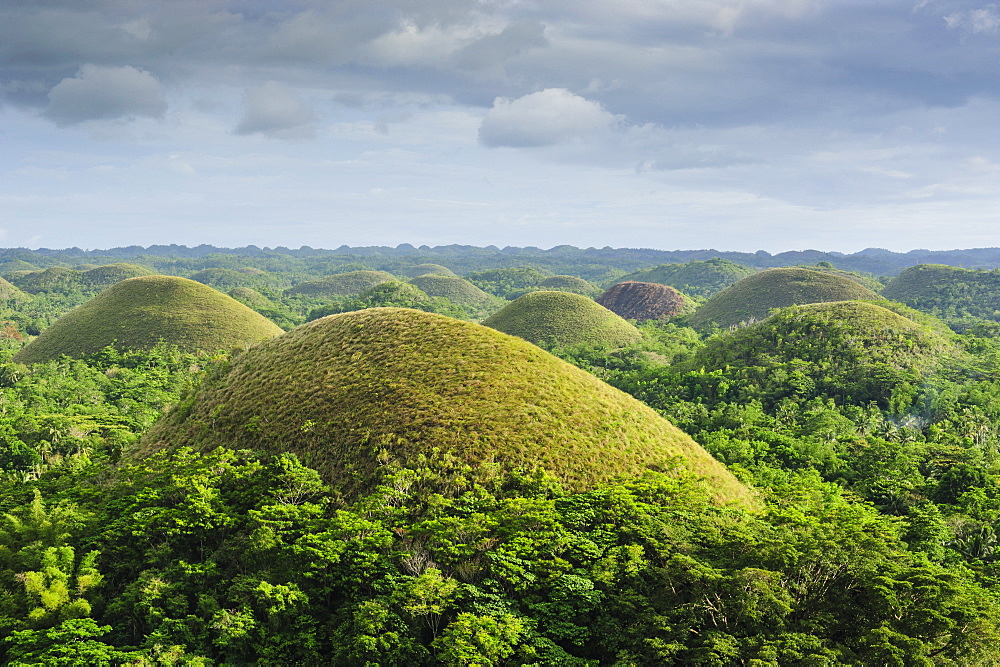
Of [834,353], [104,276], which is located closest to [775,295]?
[834,353]

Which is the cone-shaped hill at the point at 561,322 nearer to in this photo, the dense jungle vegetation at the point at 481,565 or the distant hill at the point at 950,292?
the dense jungle vegetation at the point at 481,565

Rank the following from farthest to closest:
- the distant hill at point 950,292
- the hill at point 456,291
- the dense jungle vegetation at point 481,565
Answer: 1. the hill at point 456,291
2. the distant hill at point 950,292
3. the dense jungle vegetation at point 481,565

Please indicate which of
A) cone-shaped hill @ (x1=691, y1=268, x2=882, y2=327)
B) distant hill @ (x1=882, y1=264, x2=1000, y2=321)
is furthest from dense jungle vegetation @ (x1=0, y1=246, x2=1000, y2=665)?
distant hill @ (x1=882, y1=264, x2=1000, y2=321)

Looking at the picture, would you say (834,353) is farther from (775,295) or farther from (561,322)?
(775,295)

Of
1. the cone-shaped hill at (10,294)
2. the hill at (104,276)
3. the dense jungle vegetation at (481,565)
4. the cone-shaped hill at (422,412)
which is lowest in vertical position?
the dense jungle vegetation at (481,565)

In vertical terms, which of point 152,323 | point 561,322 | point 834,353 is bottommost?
point 834,353

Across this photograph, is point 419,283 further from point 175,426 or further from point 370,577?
point 370,577

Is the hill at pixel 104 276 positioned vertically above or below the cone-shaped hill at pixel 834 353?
above

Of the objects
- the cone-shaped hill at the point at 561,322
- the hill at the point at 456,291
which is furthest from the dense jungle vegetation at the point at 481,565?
the hill at the point at 456,291
